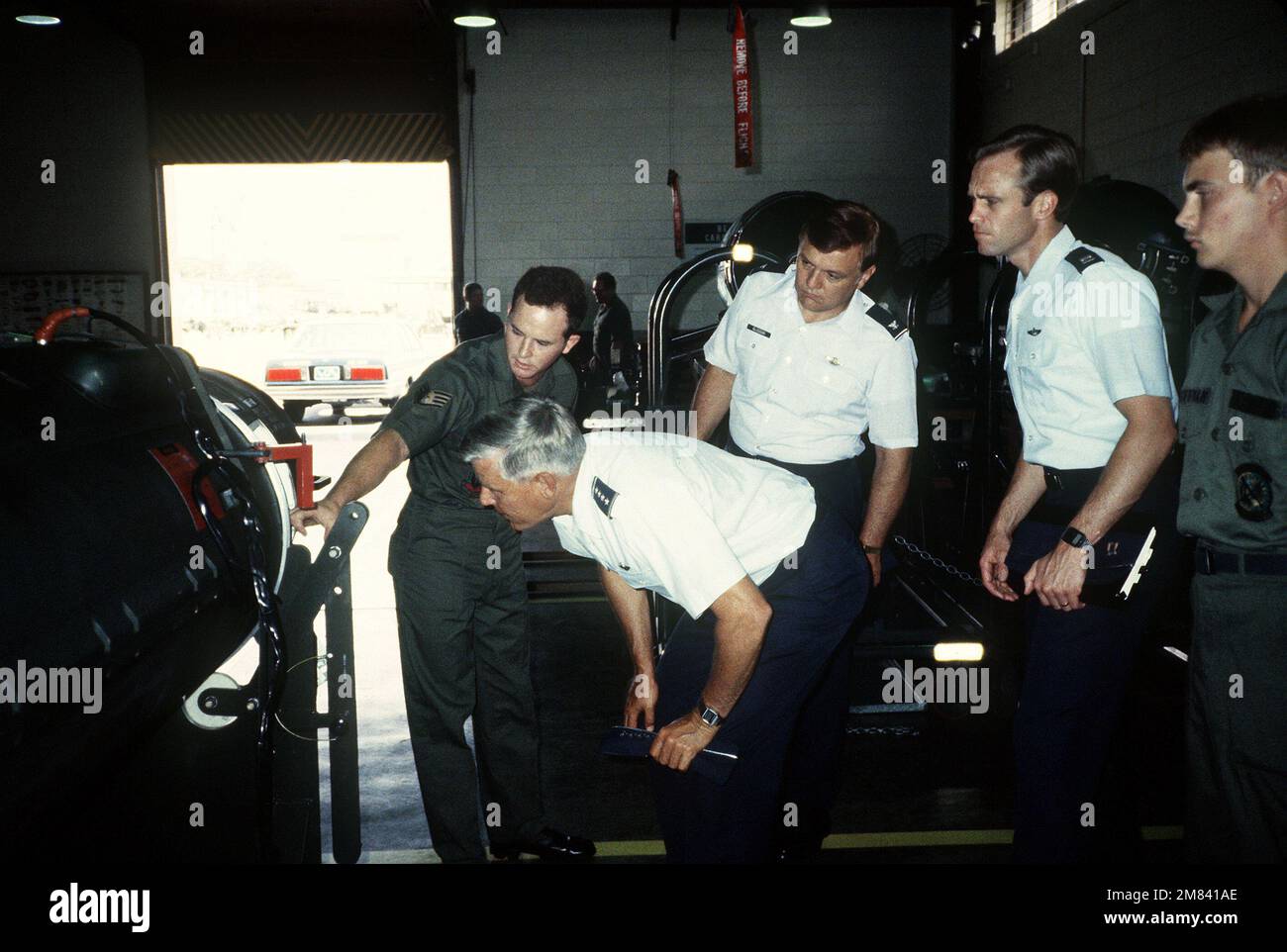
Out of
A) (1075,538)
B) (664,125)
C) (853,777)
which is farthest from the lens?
(664,125)

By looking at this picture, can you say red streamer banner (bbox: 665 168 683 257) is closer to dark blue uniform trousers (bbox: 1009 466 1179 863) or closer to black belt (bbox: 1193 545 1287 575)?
dark blue uniform trousers (bbox: 1009 466 1179 863)

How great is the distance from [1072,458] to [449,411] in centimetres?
165

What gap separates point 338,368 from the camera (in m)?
13.6

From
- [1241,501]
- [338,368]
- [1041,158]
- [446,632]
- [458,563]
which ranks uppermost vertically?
[1041,158]

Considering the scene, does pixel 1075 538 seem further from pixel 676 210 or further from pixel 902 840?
pixel 676 210

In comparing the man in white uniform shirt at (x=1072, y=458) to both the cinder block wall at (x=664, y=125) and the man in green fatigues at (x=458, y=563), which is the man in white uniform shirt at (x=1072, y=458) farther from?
the cinder block wall at (x=664, y=125)

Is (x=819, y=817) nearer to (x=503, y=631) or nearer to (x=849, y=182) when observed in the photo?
(x=503, y=631)

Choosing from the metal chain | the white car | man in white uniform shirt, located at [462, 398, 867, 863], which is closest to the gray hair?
man in white uniform shirt, located at [462, 398, 867, 863]

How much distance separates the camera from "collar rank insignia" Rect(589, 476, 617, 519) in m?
2.17

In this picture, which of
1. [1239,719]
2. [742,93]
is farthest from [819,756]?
[742,93]

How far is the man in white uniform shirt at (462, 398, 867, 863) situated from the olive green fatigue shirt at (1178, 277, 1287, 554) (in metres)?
0.80

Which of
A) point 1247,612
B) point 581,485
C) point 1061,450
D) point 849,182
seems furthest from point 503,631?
point 849,182

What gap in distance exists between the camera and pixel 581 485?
7.43ft
